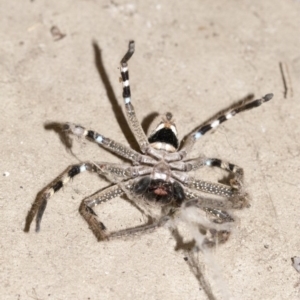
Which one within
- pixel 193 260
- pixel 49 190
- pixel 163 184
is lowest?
pixel 193 260

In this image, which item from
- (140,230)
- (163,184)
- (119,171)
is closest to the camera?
(140,230)

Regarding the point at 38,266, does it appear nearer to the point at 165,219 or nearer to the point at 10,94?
the point at 165,219

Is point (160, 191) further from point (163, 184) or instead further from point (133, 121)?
point (133, 121)

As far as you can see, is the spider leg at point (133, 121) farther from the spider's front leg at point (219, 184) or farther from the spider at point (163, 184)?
the spider's front leg at point (219, 184)

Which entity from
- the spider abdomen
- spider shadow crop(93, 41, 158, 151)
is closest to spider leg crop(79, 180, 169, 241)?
the spider abdomen

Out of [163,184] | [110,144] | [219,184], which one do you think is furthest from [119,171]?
[219,184]

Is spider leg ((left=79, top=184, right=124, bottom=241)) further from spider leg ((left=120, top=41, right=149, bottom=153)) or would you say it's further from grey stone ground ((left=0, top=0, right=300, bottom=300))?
spider leg ((left=120, top=41, right=149, bottom=153))
